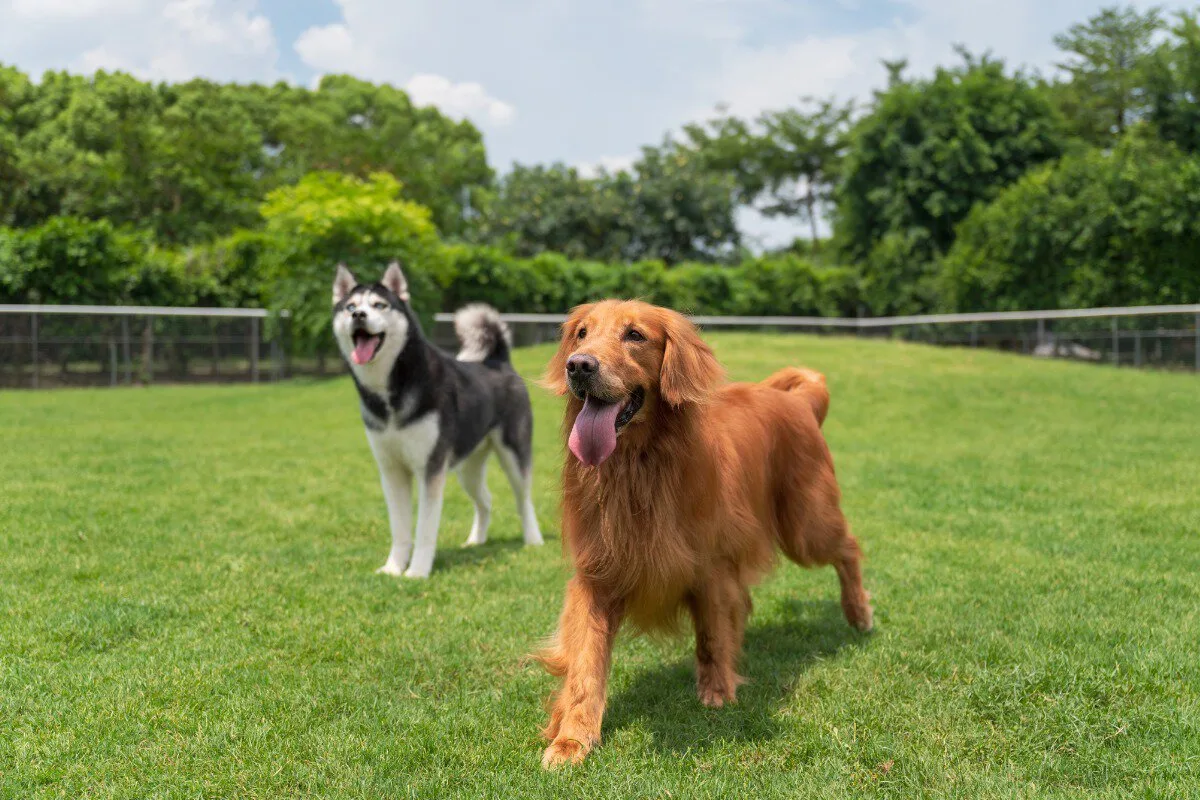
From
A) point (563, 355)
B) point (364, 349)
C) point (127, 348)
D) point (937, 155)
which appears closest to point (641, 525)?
point (563, 355)

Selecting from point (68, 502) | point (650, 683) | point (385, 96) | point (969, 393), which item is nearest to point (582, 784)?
point (650, 683)

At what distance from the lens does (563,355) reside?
3822 millimetres

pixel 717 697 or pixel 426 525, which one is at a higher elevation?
pixel 426 525

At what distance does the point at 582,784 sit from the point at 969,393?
15245 mm

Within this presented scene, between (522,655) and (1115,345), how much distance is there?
20.7 metres

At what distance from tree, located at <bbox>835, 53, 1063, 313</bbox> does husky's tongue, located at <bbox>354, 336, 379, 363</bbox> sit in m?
29.4

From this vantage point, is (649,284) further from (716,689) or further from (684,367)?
(684,367)

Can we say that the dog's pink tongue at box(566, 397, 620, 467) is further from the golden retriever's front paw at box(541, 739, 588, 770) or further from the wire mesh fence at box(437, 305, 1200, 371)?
the wire mesh fence at box(437, 305, 1200, 371)

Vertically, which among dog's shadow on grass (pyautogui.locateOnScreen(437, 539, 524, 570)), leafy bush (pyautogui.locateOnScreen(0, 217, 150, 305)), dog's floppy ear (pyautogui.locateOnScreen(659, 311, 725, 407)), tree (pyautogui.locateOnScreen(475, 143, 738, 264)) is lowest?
dog's shadow on grass (pyautogui.locateOnScreen(437, 539, 524, 570))

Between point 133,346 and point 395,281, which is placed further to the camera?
point 133,346

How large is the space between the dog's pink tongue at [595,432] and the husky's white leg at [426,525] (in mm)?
3292

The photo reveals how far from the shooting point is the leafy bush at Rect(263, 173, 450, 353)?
2177 cm

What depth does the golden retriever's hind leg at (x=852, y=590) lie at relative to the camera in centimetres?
493

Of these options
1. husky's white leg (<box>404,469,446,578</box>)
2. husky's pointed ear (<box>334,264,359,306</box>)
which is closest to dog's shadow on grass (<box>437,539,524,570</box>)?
husky's white leg (<box>404,469,446,578</box>)
